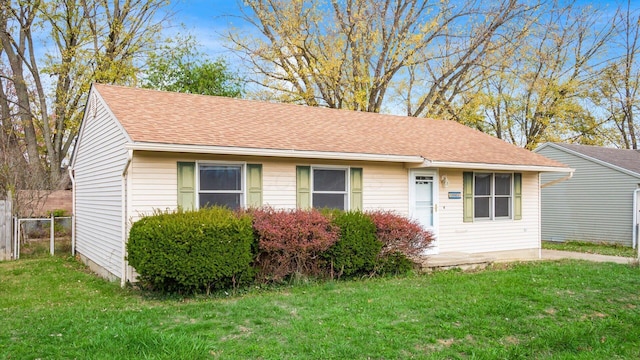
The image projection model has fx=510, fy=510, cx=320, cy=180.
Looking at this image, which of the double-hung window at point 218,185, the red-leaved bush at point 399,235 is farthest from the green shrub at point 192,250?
the red-leaved bush at point 399,235

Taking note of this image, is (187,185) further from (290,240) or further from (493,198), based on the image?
(493,198)

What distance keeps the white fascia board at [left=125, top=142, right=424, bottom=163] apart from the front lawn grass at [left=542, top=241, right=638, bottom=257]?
311 inches

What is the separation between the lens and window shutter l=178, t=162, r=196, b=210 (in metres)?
9.38

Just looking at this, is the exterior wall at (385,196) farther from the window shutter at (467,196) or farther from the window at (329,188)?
the window at (329,188)

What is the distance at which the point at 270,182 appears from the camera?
10297 millimetres

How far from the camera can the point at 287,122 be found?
40.6 feet

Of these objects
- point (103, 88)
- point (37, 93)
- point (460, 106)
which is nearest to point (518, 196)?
point (103, 88)

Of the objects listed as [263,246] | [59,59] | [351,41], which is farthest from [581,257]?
[59,59]

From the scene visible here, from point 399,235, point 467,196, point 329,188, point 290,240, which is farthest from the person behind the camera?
point 467,196

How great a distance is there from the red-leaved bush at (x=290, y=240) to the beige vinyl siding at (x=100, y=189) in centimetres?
273

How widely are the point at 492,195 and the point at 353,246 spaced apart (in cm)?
540

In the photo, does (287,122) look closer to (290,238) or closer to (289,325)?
(290,238)

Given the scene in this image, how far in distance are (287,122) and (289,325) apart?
6.89 meters

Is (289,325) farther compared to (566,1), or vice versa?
(566,1)
